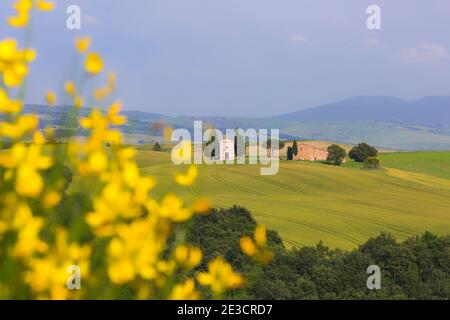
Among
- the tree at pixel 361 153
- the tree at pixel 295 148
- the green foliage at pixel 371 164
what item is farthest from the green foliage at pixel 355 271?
the tree at pixel 295 148

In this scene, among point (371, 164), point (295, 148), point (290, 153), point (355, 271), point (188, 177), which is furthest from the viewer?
point (295, 148)

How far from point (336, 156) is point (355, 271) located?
79518 millimetres

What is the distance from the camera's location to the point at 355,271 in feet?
62.0

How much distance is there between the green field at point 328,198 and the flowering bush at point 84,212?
35.5 m

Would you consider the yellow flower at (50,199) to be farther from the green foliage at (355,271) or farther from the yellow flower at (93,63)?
the green foliage at (355,271)

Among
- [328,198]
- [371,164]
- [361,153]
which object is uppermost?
[361,153]

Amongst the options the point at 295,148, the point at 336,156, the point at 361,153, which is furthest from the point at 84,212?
the point at 295,148

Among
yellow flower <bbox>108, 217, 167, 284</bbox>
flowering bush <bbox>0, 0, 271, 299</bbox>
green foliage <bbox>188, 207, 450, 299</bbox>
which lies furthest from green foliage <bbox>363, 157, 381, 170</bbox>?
yellow flower <bbox>108, 217, 167, 284</bbox>

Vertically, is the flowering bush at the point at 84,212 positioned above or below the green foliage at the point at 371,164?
above

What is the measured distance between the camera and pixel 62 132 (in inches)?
128

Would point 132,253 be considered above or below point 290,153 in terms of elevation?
above

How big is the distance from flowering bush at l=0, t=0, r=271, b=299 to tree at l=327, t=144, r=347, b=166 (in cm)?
9457

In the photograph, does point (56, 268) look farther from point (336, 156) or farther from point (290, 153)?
point (290, 153)

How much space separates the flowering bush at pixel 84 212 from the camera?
2510mm
